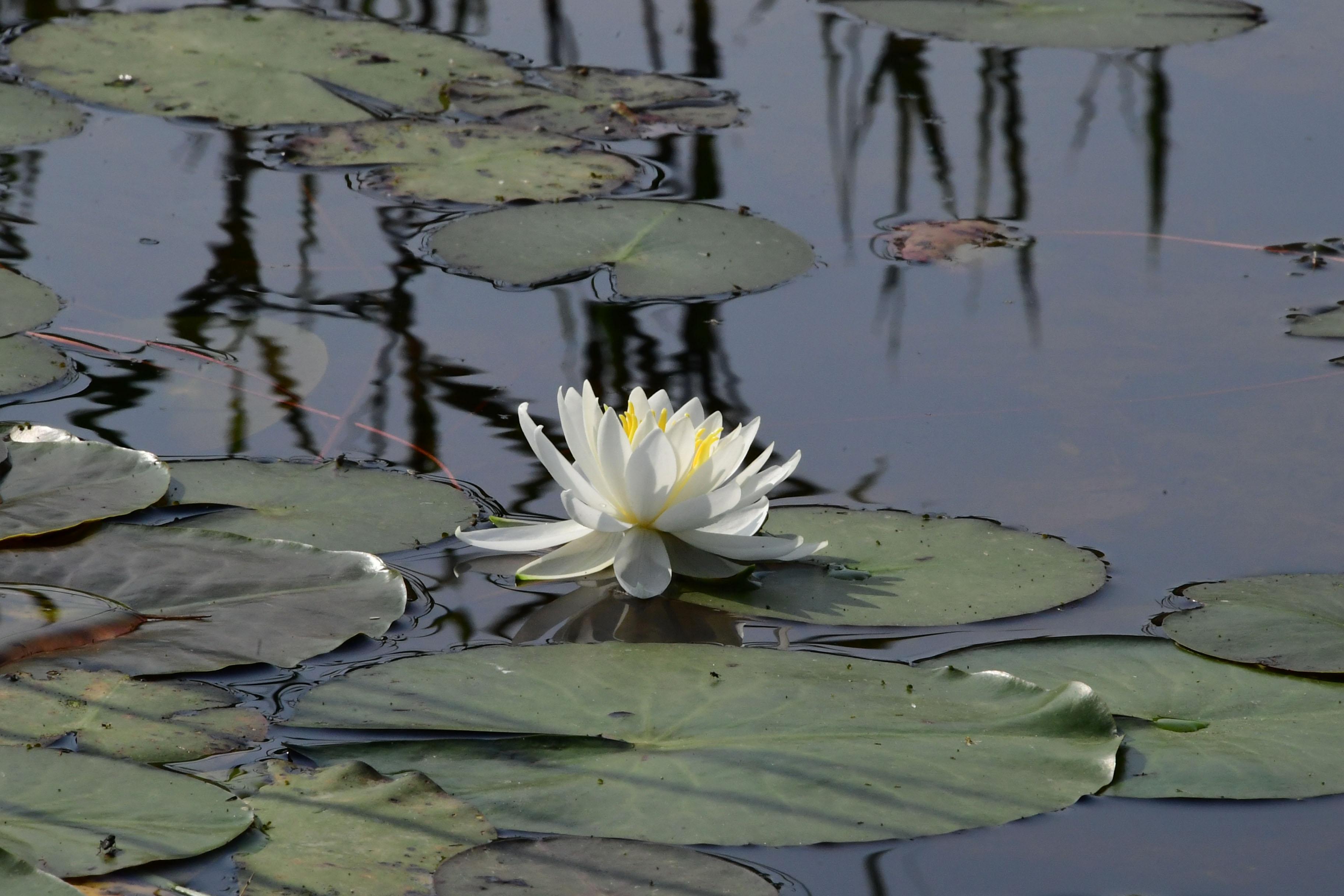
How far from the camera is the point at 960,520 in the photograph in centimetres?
215

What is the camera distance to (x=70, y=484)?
6.92 ft

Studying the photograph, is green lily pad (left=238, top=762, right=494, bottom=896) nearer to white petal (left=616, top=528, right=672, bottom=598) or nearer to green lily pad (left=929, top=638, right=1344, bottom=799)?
white petal (left=616, top=528, right=672, bottom=598)

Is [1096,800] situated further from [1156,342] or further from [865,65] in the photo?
[865,65]

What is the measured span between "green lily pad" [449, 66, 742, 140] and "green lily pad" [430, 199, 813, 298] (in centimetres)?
61

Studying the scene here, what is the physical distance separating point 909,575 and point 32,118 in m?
2.85

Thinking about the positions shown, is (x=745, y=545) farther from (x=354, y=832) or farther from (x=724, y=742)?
(x=354, y=832)

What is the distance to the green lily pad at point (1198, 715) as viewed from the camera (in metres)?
1.63

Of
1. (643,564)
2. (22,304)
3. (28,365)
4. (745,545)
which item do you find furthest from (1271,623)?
(22,304)

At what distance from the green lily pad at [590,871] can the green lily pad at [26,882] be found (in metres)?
0.34

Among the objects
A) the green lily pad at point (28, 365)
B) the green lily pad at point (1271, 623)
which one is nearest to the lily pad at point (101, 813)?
the green lily pad at point (28, 365)

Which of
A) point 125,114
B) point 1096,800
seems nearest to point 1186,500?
point 1096,800

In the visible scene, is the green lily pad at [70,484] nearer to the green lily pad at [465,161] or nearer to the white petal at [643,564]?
the white petal at [643,564]

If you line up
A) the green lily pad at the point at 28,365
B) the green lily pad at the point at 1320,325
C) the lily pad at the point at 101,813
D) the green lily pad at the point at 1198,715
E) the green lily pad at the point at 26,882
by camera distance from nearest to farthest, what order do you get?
1. the green lily pad at the point at 26,882
2. the lily pad at the point at 101,813
3. the green lily pad at the point at 1198,715
4. the green lily pad at the point at 28,365
5. the green lily pad at the point at 1320,325

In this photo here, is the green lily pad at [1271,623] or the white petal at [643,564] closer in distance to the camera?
the green lily pad at [1271,623]
